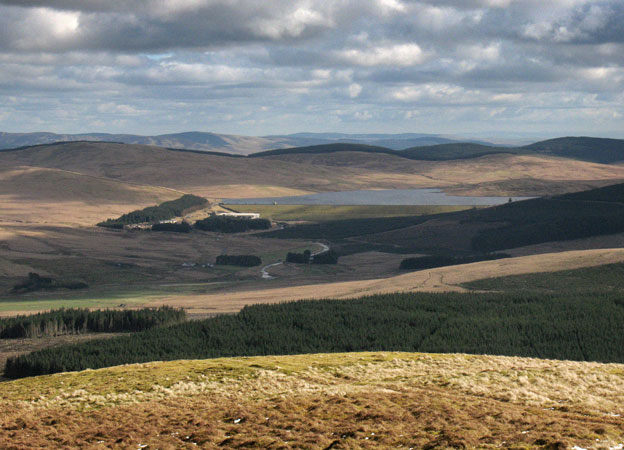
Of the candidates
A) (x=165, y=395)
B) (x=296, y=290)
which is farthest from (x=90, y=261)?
(x=165, y=395)

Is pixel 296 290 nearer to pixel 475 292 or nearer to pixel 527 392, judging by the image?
pixel 475 292

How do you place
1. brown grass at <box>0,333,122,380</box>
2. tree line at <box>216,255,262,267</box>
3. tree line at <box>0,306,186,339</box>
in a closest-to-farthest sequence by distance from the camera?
brown grass at <box>0,333,122,380</box> < tree line at <box>0,306,186,339</box> < tree line at <box>216,255,262,267</box>

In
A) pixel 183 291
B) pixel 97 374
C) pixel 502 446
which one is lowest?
pixel 183 291

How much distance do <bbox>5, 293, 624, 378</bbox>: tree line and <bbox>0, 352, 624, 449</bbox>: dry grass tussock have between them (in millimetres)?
26134

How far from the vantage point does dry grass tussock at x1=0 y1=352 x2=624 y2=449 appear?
3041cm

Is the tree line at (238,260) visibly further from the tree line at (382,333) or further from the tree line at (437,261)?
the tree line at (382,333)

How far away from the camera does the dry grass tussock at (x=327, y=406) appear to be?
30.4 meters

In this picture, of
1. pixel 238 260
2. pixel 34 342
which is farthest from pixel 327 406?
pixel 238 260

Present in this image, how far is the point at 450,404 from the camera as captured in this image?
35.2 m

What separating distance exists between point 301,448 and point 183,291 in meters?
118

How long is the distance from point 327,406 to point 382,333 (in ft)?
167

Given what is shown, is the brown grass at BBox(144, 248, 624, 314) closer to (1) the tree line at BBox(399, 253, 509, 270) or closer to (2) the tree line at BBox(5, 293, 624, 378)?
(2) the tree line at BBox(5, 293, 624, 378)

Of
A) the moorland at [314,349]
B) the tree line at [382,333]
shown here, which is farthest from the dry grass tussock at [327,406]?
the tree line at [382,333]

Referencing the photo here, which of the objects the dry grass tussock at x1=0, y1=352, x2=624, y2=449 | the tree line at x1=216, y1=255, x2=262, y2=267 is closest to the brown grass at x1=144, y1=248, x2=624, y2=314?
the tree line at x1=216, y1=255, x2=262, y2=267
